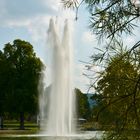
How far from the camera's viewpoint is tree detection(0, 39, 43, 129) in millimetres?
49938

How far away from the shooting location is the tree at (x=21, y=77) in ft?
164

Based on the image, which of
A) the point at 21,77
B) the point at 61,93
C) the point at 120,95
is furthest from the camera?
the point at 21,77

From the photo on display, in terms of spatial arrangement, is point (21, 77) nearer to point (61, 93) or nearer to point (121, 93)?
point (61, 93)

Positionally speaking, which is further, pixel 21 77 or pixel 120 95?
pixel 21 77

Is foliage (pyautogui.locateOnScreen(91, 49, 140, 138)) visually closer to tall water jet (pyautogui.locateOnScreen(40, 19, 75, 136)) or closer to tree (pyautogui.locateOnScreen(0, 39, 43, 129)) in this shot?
tall water jet (pyautogui.locateOnScreen(40, 19, 75, 136))

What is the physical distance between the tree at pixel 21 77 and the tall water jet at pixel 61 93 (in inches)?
367

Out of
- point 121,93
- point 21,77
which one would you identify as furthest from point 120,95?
point 21,77

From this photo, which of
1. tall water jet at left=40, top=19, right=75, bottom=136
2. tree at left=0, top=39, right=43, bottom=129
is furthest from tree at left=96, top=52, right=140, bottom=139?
tree at left=0, top=39, right=43, bottom=129

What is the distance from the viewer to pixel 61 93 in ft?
130

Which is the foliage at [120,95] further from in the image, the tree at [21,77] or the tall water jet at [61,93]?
the tree at [21,77]

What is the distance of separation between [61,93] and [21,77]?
39.9ft

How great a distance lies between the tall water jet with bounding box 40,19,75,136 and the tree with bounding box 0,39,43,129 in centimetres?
931

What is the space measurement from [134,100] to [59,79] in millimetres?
36624

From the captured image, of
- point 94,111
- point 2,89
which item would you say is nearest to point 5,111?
point 2,89
